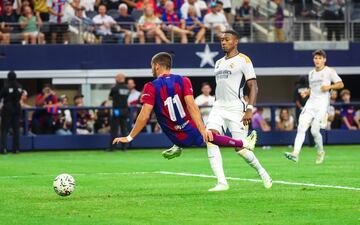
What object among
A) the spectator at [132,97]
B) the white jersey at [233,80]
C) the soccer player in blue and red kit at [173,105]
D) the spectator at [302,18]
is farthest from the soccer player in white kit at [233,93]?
the spectator at [302,18]

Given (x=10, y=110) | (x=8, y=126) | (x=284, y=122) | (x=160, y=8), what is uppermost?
(x=160, y=8)

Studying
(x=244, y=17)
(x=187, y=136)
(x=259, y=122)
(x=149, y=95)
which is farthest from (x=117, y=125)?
(x=149, y=95)

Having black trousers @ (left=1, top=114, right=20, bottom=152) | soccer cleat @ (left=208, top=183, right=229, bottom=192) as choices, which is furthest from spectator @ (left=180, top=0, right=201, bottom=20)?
soccer cleat @ (left=208, top=183, right=229, bottom=192)

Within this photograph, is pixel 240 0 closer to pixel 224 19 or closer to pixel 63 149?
pixel 224 19

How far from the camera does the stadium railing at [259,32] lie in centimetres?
3089

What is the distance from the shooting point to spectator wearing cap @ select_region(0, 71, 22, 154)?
90.0 feet

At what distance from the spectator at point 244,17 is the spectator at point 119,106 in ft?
15.1

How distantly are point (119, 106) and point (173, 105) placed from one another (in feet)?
49.5

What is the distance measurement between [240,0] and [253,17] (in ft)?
3.41

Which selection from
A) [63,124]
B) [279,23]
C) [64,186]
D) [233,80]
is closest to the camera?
[64,186]

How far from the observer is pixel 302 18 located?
31.9 meters

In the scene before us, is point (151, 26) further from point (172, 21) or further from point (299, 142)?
point (299, 142)

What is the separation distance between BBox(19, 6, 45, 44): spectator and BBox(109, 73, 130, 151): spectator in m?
3.30

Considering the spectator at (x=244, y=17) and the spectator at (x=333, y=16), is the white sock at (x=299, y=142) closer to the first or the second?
the spectator at (x=244, y=17)
